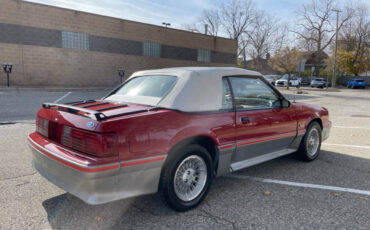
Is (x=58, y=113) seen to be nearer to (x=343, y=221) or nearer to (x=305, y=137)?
(x=343, y=221)

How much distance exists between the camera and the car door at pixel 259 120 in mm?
3553

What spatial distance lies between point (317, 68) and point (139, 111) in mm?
58301

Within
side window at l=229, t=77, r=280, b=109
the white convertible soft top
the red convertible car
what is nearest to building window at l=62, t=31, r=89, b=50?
the red convertible car

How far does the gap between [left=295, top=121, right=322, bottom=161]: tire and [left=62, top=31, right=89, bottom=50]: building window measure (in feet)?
69.3

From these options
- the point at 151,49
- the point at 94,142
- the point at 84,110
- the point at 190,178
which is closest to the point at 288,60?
the point at 151,49

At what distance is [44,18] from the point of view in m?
20.3

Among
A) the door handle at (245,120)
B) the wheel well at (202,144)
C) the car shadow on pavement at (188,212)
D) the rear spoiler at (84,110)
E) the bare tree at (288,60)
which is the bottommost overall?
the car shadow on pavement at (188,212)

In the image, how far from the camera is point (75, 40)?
21969 mm

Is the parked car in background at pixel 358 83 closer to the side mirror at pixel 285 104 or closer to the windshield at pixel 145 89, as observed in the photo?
the side mirror at pixel 285 104

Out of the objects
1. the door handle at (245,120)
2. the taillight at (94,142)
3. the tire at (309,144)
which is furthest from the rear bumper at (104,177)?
the tire at (309,144)

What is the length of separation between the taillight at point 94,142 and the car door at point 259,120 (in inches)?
65.2

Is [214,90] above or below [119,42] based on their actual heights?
below

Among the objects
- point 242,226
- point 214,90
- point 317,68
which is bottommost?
point 242,226

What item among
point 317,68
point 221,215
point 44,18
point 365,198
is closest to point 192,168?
point 221,215
